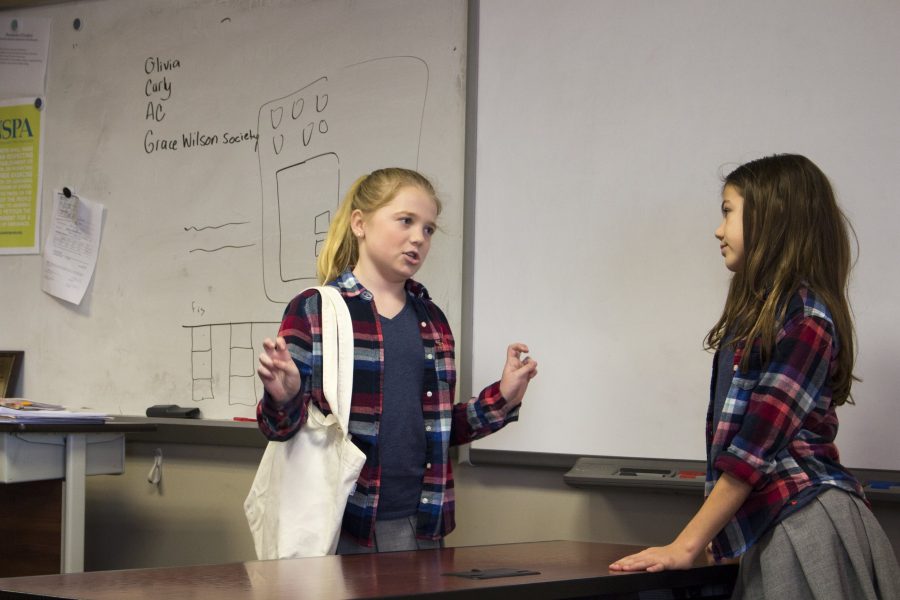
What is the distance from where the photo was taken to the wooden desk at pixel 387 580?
125 cm

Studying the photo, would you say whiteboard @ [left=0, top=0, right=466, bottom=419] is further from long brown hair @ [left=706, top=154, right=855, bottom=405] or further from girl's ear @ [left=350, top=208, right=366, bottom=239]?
long brown hair @ [left=706, top=154, right=855, bottom=405]

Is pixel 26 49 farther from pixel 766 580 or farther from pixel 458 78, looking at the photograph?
pixel 766 580

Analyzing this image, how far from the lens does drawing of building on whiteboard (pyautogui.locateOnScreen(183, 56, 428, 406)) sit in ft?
9.28

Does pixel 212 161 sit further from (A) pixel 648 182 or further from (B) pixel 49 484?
(A) pixel 648 182

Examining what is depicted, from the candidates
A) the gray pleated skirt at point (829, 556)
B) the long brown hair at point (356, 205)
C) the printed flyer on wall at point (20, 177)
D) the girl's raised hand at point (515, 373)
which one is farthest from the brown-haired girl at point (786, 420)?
the printed flyer on wall at point (20, 177)

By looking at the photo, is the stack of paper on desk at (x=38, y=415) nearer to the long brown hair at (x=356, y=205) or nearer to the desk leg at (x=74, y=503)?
the desk leg at (x=74, y=503)

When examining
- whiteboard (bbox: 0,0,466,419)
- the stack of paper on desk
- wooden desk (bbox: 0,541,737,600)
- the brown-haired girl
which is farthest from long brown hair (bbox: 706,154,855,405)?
the stack of paper on desk

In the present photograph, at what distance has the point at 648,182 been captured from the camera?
250 centimetres

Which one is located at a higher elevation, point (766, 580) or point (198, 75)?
point (198, 75)

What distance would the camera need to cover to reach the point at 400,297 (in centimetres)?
216

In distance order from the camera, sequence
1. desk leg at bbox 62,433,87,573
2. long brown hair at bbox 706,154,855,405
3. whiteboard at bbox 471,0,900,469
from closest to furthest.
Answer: long brown hair at bbox 706,154,855,405 < whiteboard at bbox 471,0,900,469 < desk leg at bbox 62,433,87,573

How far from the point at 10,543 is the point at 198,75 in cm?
156

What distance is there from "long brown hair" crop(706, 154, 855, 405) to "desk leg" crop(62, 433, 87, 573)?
1840mm

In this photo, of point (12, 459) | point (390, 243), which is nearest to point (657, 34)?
point (390, 243)
